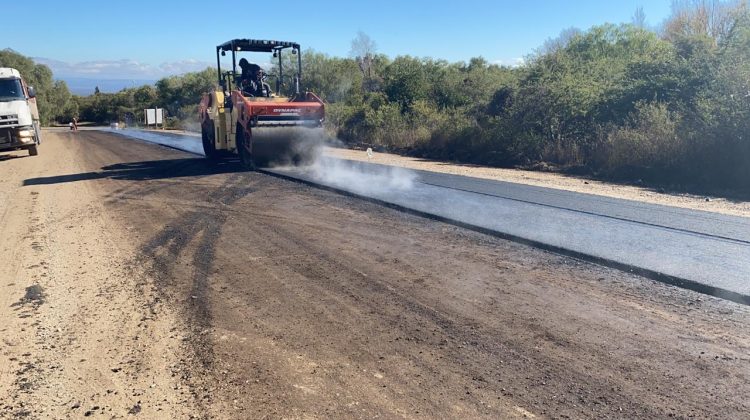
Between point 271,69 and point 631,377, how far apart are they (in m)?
19.7

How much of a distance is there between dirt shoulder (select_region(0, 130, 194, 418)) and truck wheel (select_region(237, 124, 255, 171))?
5889mm

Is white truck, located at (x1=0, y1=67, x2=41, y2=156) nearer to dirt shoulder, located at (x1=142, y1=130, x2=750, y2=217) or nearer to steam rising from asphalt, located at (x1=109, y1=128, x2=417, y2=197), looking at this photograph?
steam rising from asphalt, located at (x1=109, y1=128, x2=417, y2=197)

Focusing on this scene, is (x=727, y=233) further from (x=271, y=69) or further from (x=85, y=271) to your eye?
(x=271, y=69)

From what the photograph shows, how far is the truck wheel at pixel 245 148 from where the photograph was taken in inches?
555

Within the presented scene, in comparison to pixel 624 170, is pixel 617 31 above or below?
above

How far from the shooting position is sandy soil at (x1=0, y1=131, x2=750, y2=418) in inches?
136

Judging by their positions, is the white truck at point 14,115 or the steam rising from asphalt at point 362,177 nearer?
the steam rising from asphalt at point 362,177

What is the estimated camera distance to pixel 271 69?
70.4ft

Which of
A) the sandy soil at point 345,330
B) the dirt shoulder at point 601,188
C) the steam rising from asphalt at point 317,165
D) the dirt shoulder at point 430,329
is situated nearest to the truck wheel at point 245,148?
the steam rising from asphalt at point 317,165

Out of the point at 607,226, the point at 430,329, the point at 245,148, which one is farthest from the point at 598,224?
the point at 245,148

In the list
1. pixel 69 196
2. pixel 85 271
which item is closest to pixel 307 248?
pixel 85 271

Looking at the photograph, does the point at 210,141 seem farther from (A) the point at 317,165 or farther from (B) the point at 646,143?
(B) the point at 646,143

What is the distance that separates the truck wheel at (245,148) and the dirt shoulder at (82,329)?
5.89 meters

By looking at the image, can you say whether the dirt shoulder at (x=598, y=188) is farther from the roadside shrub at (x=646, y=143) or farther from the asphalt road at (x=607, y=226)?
the roadside shrub at (x=646, y=143)
